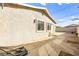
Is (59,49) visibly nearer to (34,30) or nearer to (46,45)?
(46,45)

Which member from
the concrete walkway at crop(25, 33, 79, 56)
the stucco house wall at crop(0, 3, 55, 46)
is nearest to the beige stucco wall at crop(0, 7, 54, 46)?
the stucco house wall at crop(0, 3, 55, 46)

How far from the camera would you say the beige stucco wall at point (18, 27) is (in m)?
1.85

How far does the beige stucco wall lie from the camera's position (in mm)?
1846

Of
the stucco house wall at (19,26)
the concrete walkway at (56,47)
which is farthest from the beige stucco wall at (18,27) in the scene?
the concrete walkway at (56,47)

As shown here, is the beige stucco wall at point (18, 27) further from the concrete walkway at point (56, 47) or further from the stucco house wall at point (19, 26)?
the concrete walkway at point (56, 47)

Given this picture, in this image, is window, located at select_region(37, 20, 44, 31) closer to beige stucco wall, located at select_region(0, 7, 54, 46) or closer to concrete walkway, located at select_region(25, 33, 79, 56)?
beige stucco wall, located at select_region(0, 7, 54, 46)

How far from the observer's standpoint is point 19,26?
187 centimetres

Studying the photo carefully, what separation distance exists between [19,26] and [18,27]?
0.7 inches

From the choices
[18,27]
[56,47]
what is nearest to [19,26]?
[18,27]

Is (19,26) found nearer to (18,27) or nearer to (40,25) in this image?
(18,27)

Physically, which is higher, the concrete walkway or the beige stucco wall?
the beige stucco wall

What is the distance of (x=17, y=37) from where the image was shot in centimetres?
189

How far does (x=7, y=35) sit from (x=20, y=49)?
25cm

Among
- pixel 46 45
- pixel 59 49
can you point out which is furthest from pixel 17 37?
pixel 59 49
